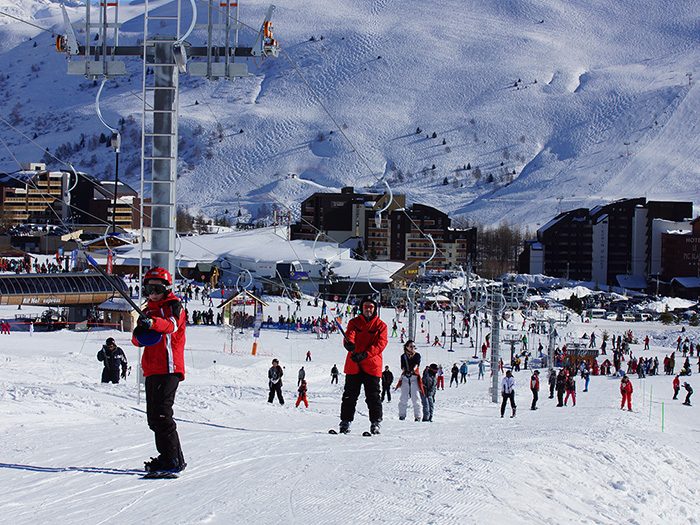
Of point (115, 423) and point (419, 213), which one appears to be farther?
point (419, 213)

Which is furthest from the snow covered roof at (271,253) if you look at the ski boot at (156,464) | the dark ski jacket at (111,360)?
the ski boot at (156,464)

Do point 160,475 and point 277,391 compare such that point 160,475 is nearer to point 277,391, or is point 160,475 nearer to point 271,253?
point 277,391

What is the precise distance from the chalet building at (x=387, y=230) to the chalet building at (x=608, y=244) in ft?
34.2

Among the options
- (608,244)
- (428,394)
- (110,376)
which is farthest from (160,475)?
(608,244)

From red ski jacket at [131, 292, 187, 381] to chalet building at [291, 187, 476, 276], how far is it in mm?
81852

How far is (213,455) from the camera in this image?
772cm

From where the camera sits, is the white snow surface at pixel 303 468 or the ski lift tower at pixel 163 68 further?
the ski lift tower at pixel 163 68

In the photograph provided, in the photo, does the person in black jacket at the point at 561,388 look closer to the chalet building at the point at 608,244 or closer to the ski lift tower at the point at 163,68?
the ski lift tower at the point at 163,68

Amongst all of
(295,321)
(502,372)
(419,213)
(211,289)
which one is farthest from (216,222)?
(502,372)

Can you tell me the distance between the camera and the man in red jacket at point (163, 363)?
6.37 meters

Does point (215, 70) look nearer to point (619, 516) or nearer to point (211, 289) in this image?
point (619, 516)

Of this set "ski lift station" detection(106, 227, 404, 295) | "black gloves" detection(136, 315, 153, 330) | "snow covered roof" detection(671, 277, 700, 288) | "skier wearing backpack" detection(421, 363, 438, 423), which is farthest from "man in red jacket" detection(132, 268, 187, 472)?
"snow covered roof" detection(671, 277, 700, 288)

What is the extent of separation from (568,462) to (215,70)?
834 centimetres

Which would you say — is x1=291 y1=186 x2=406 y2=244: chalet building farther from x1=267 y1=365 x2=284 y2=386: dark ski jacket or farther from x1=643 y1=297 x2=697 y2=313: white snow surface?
x1=267 y1=365 x2=284 y2=386: dark ski jacket
